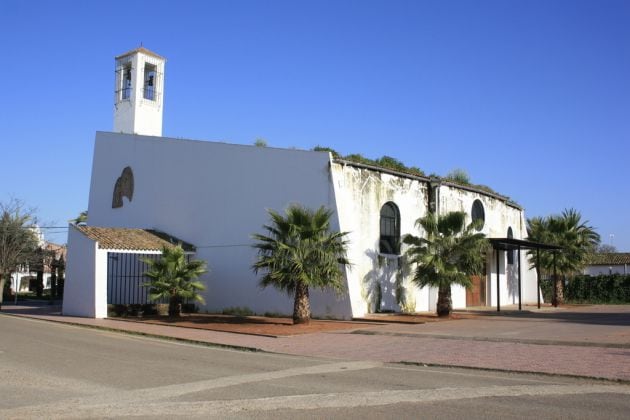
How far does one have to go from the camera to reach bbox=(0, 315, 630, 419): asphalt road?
26.1ft

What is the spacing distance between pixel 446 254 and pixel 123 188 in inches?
713

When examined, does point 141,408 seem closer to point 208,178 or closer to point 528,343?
point 528,343

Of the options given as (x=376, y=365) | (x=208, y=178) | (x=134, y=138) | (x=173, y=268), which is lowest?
(x=376, y=365)

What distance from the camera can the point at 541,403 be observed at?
28.3ft

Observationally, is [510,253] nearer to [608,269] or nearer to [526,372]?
[526,372]

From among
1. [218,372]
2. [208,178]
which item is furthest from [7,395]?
[208,178]

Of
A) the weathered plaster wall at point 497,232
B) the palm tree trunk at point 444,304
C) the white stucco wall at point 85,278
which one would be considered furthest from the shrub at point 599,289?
the white stucco wall at point 85,278

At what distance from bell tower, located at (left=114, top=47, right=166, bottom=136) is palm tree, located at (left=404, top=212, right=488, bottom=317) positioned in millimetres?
17694

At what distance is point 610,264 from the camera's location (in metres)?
63.5

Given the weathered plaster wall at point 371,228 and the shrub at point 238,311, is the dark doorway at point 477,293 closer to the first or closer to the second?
the weathered plaster wall at point 371,228

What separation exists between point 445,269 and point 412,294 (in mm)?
4011

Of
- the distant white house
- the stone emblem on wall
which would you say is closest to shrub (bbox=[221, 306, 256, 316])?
the stone emblem on wall

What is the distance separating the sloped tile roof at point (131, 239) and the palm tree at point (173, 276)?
953 millimetres

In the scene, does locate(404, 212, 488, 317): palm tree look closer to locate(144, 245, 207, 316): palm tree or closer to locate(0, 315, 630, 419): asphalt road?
locate(144, 245, 207, 316): palm tree
